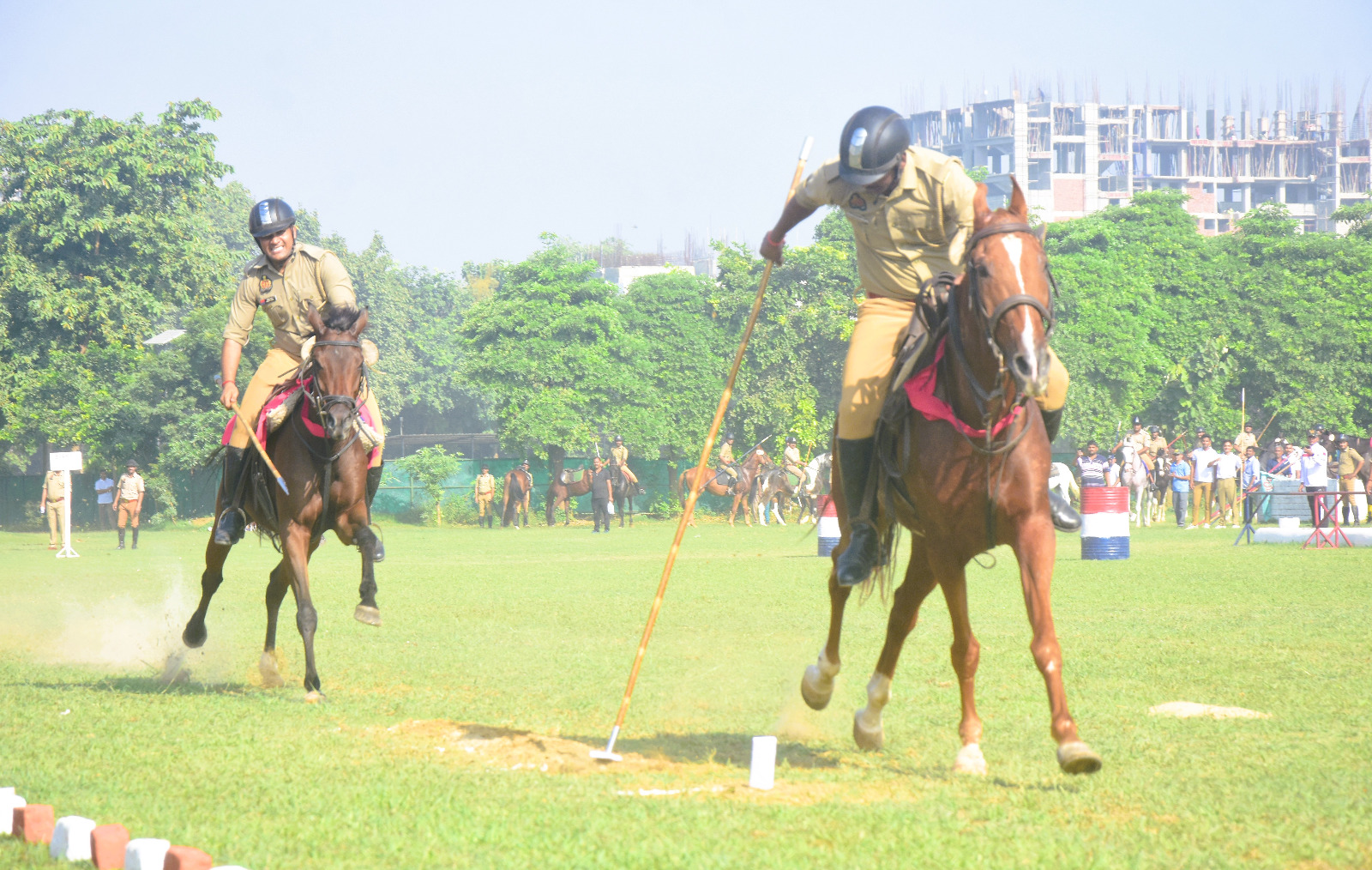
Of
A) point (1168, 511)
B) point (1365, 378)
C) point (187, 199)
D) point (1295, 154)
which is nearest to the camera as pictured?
point (1168, 511)

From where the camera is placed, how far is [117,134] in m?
52.8

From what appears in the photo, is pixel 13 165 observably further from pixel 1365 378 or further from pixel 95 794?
pixel 1365 378

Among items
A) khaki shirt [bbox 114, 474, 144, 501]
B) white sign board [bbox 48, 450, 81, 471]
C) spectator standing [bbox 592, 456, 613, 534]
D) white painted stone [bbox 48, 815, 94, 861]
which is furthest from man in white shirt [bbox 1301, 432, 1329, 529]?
white painted stone [bbox 48, 815, 94, 861]

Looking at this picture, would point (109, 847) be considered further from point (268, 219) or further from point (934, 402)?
point (268, 219)

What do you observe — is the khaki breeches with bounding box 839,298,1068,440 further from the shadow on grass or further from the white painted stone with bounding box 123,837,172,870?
the white painted stone with bounding box 123,837,172,870

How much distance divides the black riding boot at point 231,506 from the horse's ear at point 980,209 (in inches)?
252

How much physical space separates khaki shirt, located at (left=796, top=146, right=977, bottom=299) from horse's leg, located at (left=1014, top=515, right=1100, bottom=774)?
1522 mm

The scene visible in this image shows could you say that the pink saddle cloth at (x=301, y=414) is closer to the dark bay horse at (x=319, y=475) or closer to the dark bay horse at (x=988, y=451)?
the dark bay horse at (x=319, y=475)

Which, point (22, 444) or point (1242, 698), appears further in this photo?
point (22, 444)

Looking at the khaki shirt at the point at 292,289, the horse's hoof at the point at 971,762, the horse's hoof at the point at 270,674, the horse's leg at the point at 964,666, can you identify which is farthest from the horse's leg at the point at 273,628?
the horse's hoof at the point at 971,762

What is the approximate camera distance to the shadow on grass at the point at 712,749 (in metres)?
6.95

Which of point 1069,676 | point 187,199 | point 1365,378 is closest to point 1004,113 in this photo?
point 1365,378

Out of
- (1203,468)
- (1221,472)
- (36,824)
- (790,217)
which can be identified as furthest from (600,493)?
(36,824)

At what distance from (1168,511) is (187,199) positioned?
3989 centimetres
